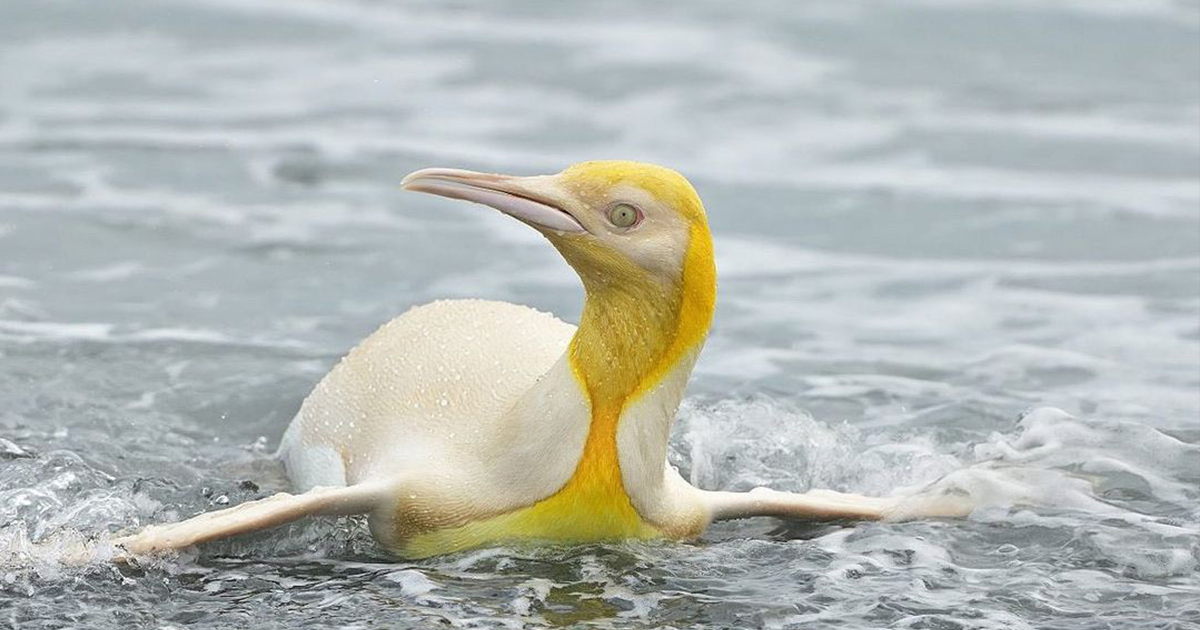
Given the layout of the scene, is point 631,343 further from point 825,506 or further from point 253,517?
point 253,517

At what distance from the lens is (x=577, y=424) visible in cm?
623

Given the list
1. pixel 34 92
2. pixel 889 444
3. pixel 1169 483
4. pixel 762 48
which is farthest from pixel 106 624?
pixel 762 48

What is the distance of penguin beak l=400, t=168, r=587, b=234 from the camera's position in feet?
19.8

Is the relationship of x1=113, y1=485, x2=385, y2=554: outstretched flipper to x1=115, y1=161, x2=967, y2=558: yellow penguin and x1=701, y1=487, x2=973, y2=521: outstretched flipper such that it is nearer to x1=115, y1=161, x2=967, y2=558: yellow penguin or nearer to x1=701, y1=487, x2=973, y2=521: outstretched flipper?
x1=115, y1=161, x2=967, y2=558: yellow penguin

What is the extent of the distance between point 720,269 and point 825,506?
444 cm

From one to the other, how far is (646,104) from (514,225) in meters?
2.65

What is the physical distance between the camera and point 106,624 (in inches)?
229

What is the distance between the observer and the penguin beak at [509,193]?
19.8ft

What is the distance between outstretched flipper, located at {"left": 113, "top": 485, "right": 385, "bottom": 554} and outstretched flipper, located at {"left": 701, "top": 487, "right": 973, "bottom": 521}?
46.6 inches

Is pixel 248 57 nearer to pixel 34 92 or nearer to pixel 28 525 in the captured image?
pixel 34 92

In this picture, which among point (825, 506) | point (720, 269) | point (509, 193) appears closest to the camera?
point (509, 193)

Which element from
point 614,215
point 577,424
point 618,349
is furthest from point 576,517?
point 614,215

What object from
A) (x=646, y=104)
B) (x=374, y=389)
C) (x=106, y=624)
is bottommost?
(x=106, y=624)

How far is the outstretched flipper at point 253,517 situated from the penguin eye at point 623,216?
1.13 meters
